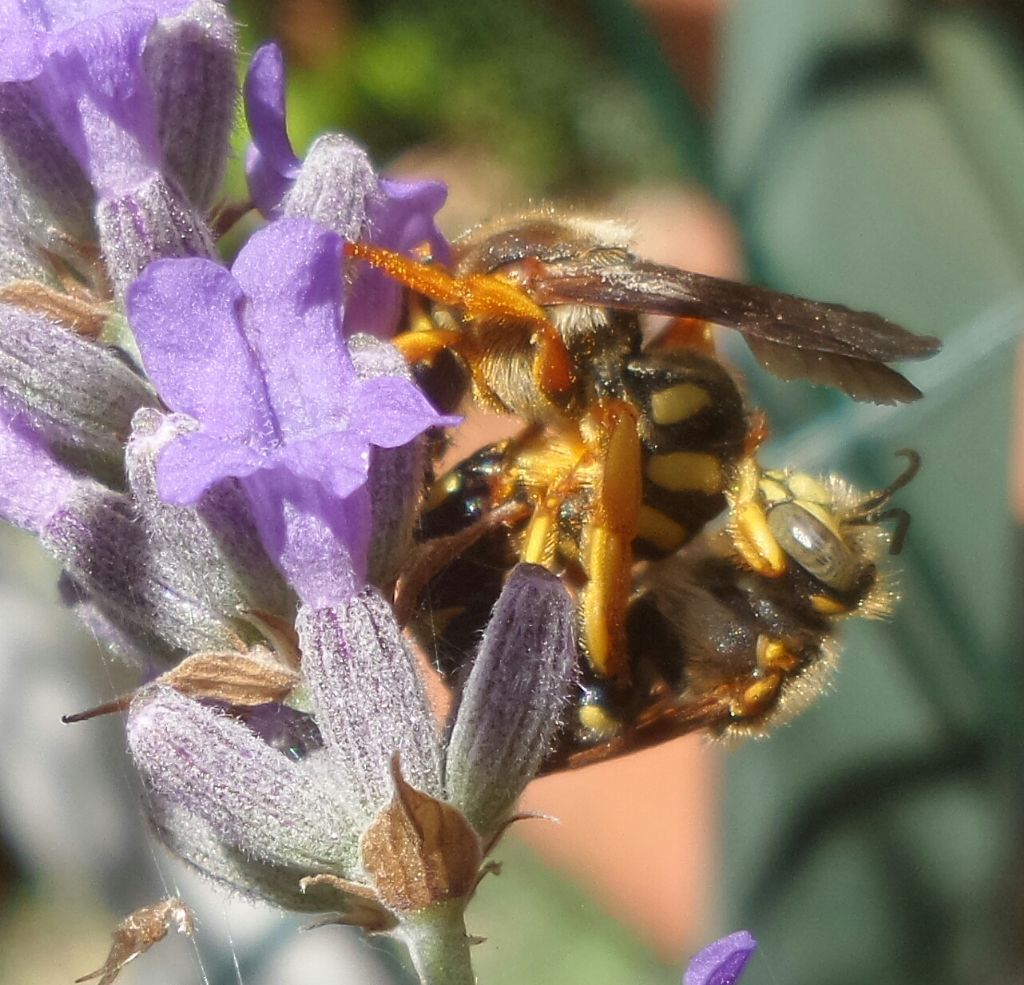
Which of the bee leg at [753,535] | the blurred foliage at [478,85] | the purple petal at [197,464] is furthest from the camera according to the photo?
the blurred foliage at [478,85]

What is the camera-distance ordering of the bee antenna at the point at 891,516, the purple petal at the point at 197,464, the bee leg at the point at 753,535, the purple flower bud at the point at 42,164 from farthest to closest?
the bee antenna at the point at 891,516, the bee leg at the point at 753,535, the purple flower bud at the point at 42,164, the purple petal at the point at 197,464

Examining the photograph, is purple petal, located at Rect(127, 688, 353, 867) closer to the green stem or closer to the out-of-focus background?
the green stem

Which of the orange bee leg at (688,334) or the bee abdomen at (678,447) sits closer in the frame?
the bee abdomen at (678,447)

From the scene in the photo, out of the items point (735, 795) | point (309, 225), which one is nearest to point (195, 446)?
point (309, 225)

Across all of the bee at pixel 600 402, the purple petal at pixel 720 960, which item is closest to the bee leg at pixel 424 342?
the bee at pixel 600 402

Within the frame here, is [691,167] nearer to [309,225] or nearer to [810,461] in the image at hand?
[810,461]

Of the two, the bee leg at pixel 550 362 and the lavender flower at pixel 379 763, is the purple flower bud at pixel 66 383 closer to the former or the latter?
the lavender flower at pixel 379 763

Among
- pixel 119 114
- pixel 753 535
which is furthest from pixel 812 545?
pixel 119 114
